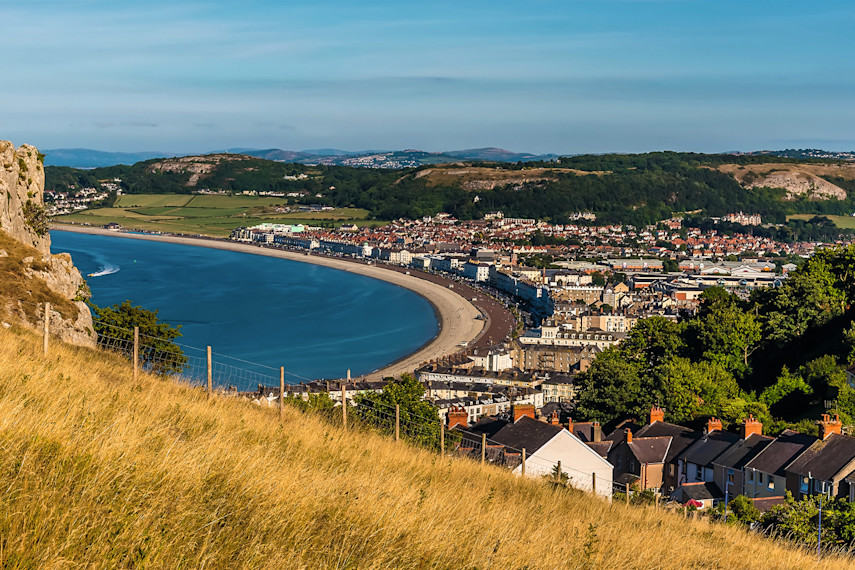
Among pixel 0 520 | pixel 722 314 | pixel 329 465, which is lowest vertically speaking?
pixel 722 314

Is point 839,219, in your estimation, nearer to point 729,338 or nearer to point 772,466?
point 729,338

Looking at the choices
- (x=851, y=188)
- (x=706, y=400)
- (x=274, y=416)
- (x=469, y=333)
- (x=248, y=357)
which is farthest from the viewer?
(x=851, y=188)

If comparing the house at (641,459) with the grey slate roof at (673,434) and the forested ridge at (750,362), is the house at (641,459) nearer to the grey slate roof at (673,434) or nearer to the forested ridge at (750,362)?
the grey slate roof at (673,434)

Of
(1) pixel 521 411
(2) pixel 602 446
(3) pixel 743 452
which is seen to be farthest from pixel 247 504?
(1) pixel 521 411

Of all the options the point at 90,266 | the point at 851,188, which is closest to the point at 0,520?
the point at 90,266

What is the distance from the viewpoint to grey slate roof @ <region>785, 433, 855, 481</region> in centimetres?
1625

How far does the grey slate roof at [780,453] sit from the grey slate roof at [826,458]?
7.2 inches

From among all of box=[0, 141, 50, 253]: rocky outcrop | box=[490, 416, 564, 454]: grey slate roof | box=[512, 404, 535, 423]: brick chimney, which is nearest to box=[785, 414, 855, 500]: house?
box=[490, 416, 564, 454]: grey slate roof

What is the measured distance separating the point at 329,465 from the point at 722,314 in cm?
2595

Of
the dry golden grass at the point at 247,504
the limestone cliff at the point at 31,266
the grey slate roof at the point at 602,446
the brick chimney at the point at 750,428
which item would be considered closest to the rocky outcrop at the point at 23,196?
the limestone cliff at the point at 31,266

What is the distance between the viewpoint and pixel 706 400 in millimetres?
25609

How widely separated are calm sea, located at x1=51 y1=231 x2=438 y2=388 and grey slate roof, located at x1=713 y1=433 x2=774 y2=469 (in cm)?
A: 2045

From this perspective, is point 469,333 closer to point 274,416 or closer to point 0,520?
point 274,416

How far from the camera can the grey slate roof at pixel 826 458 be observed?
640 inches
